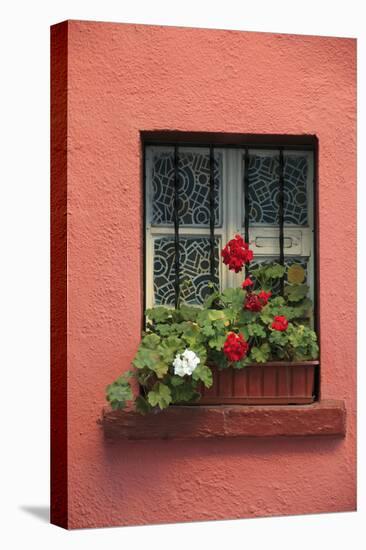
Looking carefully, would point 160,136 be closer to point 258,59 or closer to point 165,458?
point 258,59

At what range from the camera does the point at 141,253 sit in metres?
7.78

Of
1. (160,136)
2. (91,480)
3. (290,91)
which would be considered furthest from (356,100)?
(91,480)

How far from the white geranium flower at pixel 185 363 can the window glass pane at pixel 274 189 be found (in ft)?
4.11

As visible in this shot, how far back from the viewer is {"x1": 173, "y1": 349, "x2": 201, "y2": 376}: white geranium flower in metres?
7.27

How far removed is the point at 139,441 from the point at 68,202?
1.62 m

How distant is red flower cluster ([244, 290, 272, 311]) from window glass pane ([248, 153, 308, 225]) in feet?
2.06

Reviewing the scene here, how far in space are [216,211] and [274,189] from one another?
451 mm

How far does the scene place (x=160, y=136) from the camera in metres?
7.82

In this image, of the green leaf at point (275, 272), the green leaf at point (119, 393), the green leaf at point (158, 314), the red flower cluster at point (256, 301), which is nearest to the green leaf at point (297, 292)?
the green leaf at point (275, 272)

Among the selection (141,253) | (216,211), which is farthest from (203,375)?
(216,211)

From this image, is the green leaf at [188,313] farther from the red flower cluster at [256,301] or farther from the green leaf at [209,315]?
the red flower cluster at [256,301]

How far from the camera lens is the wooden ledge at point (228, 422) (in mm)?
7488

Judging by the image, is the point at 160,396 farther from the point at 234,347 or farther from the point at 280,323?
the point at 280,323

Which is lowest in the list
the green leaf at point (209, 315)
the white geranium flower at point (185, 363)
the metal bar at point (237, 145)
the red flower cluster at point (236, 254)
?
the white geranium flower at point (185, 363)
